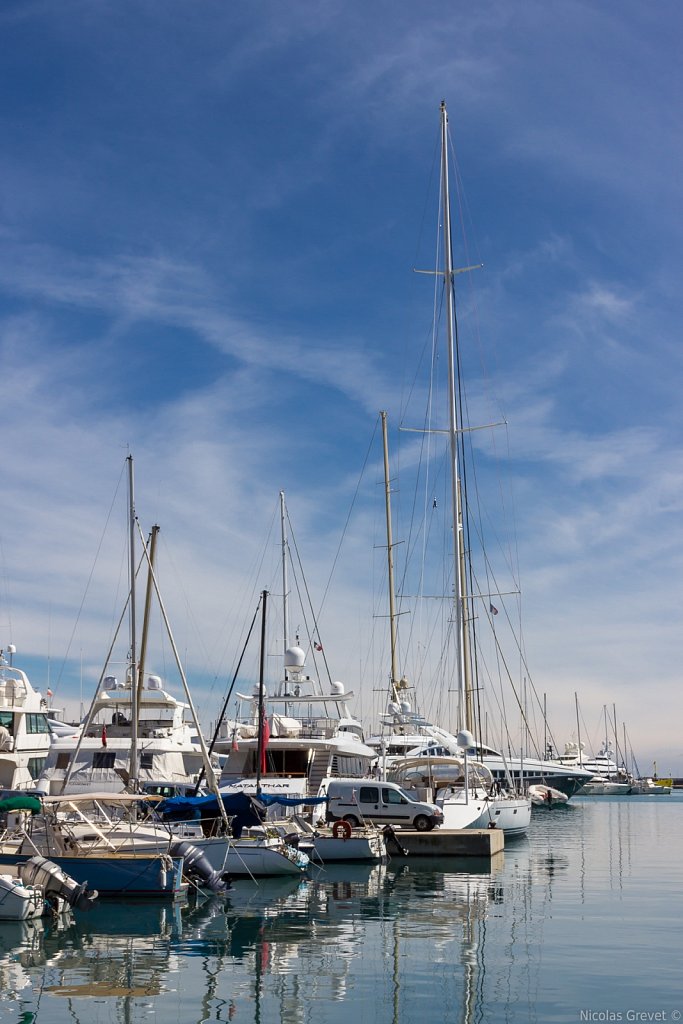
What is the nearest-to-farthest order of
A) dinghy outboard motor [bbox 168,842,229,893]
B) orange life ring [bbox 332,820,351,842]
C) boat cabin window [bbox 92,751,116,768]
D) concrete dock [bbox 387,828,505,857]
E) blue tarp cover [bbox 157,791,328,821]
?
dinghy outboard motor [bbox 168,842,229,893] → blue tarp cover [bbox 157,791,328,821] → orange life ring [bbox 332,820,351,842] → concrete dock [bbox 387,828,505,857] → boat cabin window [bbox 92,751,116,768]

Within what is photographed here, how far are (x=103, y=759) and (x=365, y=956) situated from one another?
2747 cm

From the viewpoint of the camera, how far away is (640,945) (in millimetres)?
22672

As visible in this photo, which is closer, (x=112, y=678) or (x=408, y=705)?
(x=112, y=678)

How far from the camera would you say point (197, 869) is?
95.7ft

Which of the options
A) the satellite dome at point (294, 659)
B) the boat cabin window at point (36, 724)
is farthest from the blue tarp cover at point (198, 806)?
the satellite dome at point (294, 659)

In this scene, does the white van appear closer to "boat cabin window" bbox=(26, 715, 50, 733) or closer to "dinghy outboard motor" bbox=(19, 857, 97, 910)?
"boat cabin window" bbox=(26, 715, 50, 733)

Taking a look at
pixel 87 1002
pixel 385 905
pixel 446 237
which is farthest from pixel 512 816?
pixel 87 1002

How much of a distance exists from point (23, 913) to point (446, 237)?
4355cm

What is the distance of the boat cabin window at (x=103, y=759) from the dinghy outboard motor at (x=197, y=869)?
57.7ft

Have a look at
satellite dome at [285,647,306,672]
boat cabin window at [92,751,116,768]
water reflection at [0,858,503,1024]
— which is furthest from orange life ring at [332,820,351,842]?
satellite dome at [285,647,306,672]

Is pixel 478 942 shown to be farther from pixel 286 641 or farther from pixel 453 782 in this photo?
pixel 286 641

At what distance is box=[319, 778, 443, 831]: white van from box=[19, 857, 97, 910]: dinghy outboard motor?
58.8ft

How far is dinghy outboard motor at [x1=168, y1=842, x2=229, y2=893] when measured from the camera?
95.3 feet

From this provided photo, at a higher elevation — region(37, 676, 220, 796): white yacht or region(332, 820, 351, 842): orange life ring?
region(37, 676, 220, 796): white yacht
